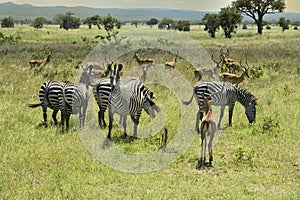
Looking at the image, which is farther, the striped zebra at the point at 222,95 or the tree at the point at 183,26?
the tree at the point at 183,26

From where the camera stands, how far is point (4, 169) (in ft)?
30.5

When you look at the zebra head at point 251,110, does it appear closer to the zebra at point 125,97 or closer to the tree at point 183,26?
the zebra at point 125,97

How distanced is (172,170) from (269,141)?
3.50 meters

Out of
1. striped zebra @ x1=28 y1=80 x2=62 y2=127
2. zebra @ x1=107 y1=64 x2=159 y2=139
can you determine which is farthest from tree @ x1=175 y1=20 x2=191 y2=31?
zebra @ x1=107 y1=64 x2=159 y2=139

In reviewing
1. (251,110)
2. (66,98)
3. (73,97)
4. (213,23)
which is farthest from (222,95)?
(213,23)

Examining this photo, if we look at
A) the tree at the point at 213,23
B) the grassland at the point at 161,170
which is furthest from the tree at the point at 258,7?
the grassland at the point at 161,170

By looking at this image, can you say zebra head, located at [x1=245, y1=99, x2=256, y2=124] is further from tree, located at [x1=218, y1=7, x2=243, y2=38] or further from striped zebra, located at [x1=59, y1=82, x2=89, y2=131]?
tree, located at [x1=218, y1=7, x2=243, y2=38]

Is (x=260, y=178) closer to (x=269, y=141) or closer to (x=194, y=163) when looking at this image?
(x=194, y=163)

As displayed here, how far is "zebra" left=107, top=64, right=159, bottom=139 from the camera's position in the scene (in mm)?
11078

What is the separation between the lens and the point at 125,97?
11445 mm

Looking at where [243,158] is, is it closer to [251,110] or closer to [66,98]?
[251,110]

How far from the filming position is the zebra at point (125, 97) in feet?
36.3

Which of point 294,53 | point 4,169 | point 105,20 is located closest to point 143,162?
point 4,169

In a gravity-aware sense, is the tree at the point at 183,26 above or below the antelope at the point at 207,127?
above
